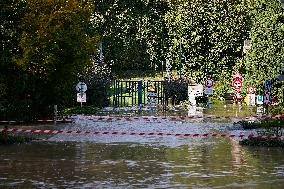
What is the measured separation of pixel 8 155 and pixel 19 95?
35.7ft

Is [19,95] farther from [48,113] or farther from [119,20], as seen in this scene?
[119,20]

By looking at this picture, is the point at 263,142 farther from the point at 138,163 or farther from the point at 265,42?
the point at 265,42

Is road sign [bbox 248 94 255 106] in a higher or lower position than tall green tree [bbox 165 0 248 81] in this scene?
lower

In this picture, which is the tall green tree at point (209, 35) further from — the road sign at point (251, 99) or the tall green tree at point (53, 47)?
the tall green tree at point (53, 47)

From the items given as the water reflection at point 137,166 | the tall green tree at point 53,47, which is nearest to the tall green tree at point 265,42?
the tall green tree at point 53,47

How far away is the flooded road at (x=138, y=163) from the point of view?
14.6m

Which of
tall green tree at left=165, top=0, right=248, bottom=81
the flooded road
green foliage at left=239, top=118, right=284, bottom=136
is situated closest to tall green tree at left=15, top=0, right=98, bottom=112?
the flooded road

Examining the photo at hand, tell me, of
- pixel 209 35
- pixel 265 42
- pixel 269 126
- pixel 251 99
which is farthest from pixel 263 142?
pixel 209 35

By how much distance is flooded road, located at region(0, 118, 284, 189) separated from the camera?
14555 mm

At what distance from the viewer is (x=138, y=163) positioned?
1762cm

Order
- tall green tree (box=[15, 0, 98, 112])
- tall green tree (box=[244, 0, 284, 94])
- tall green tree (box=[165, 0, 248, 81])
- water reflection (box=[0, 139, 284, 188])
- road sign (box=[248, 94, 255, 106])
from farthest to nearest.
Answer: tall green tree (box=[165, 0, 248, 81]), tall green tree (box=[244, 0, 284, 94]), road sign (box=[248, 94, 255, 106]), tall green tree (box=[15, 0, 98, 112]), water reflection (box=[0, 139, 284, 188])

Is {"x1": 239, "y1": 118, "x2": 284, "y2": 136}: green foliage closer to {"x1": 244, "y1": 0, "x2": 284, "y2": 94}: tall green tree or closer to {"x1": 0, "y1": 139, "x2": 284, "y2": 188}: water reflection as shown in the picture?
{"x1": 0, "y1": 139, "x2": 284, "y2": 188}: water reflection

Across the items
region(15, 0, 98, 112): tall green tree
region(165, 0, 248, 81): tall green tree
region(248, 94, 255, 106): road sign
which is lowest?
region(248, 94, 255, 106): road sign

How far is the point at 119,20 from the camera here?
223 feet
